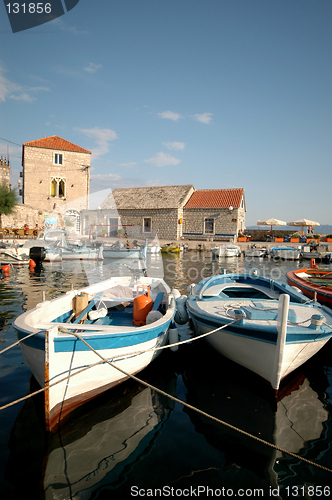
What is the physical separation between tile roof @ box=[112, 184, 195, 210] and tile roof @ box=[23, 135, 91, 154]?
8.44 metres

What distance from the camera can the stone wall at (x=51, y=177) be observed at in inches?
1228

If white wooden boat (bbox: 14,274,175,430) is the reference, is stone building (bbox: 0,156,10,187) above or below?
above

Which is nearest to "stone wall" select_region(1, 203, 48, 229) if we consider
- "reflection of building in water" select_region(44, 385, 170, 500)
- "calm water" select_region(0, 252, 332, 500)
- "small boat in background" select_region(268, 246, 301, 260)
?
"small boat in background" select_region(268, 246, 301, 260)

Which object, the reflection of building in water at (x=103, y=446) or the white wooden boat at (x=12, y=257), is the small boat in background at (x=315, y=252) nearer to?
the white wooden boat at (x=12, y=257)

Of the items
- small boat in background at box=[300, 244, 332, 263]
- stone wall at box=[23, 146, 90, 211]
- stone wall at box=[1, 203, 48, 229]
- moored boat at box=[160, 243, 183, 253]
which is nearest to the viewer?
small boat in background at box=[300, 244, 332, 263]

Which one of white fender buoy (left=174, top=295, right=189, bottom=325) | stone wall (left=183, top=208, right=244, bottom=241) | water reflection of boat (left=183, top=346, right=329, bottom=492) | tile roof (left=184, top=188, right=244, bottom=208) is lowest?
water reflection of boat (left=183, top=346, right=329, bottom=492)

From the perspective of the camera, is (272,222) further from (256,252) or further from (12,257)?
(12,257)

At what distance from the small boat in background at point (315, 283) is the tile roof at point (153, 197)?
23611 millimetres

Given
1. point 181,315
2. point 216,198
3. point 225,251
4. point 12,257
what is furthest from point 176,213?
point 181,315

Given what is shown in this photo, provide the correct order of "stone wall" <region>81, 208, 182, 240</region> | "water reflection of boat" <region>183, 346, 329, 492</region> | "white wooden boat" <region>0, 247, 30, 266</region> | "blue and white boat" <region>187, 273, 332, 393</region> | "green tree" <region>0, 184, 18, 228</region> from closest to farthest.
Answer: "water reflection of boat" <region>183, 346, 329, 492</region>, "blue and white boat" <region>187, 273, 332, 393</region>, "white wooden boat" <region>0, 247, 30, 266</region>, "green tree" <region>0, 184, 18, 228</region>, "stone wall" <region>81, 208, 182, 240</region>

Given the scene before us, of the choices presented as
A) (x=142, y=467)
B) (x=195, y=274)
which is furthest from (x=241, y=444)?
(x=195, y=274)

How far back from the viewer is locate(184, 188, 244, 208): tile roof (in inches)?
1308

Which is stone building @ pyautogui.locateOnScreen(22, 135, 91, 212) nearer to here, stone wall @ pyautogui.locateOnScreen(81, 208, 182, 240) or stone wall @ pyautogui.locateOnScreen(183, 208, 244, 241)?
stone wall @ pyautogui.locateOnScreen(81, 208, 182, 240)

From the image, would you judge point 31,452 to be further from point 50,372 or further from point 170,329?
point 170,329
